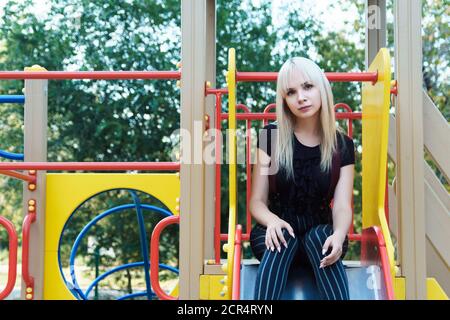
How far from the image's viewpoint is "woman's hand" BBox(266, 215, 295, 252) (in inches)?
104

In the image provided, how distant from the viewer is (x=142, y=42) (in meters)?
9.44

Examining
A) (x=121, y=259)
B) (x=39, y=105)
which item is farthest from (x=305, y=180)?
(x=121, y=259)

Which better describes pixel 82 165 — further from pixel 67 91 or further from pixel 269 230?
pixel 67 91

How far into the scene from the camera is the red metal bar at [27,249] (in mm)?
4328

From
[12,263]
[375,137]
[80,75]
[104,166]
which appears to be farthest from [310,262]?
[12,263]

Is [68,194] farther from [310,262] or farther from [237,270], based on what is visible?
[310,262]

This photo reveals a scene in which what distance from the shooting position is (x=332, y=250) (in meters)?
2.60

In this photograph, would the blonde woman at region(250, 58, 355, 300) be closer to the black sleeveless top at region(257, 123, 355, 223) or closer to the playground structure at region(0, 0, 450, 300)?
the black sleeveless top at region(257, 123, 355, 223)

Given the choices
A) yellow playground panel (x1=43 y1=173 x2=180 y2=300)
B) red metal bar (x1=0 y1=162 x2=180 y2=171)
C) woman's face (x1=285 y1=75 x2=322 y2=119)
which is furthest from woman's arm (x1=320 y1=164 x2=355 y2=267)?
yellow playground panel (x1=43 y1=173 x2=180 y2=300)

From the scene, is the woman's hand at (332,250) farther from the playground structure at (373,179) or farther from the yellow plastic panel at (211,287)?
the yellow plastic panel at (211,287)

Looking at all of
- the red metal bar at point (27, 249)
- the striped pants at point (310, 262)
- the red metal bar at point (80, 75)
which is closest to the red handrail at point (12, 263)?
the red metal bar at point (27, 249)

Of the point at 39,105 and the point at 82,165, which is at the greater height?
the point at 39,105

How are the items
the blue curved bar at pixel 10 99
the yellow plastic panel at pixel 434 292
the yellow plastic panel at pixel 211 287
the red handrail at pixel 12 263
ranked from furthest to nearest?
the blue curved bar at pixel 10 99, the red handrail at pixel 12 263, the yellow plastic panel at pixel 434 292, the yellow plastic panel at pixel 211 287
